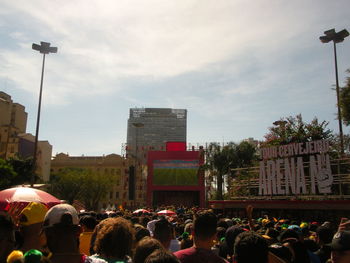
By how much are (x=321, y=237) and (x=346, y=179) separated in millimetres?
17177

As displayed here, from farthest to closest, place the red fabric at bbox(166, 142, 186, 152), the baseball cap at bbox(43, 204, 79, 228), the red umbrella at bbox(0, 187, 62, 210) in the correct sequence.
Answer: the red fabric at bbox(166, 142, 186, 152) < the red umbrella at bbox(0, 187, 62, 210) < the baseball cap at bbox(43, 204, 79, 228)

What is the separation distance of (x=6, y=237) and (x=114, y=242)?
3.39ft

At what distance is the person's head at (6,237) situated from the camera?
3.25 m

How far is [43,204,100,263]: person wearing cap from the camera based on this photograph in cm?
300

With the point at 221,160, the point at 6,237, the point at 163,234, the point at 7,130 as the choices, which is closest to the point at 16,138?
the point at 7,130

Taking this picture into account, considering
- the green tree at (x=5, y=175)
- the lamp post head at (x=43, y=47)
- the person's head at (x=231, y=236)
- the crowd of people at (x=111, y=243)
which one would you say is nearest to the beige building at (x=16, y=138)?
the green tree at (x=5, y=175)

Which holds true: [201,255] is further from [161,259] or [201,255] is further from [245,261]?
[161,259]

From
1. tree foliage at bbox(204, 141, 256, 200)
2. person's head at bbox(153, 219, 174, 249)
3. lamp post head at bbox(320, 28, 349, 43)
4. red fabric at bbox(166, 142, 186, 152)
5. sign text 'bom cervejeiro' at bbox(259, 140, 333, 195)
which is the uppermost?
lamp post head at bbox(320, 28, 349, 43)

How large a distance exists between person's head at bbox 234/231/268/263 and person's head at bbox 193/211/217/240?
84 centimetres

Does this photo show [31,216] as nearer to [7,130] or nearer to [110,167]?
[7,130]

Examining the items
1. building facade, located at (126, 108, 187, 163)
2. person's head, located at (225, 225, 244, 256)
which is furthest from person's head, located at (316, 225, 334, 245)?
building facade, located at (126, 108, 187, 163)

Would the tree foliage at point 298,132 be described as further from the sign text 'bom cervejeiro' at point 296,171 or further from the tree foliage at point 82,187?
the tree foliage at point 82,187

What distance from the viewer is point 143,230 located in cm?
562

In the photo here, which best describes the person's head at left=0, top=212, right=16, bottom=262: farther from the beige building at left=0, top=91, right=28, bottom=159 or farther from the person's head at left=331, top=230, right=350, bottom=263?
the beige building at left=0, top=91, right=28, bottom=159
